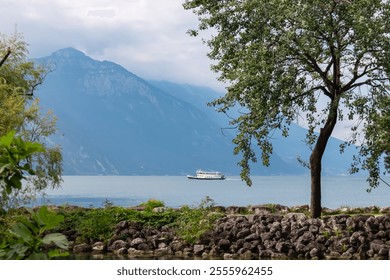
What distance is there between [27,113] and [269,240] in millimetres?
9944

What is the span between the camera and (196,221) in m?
20.2

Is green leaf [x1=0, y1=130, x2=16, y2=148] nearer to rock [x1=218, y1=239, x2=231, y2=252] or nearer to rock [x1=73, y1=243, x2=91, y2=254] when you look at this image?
rock [x1=218, y1=239, x2=231, y2=252]

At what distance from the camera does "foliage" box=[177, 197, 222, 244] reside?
19.7 metres

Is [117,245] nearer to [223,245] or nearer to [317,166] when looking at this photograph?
[223,245]

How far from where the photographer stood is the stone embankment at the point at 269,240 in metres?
18.4

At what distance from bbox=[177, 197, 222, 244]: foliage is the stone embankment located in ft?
0.61

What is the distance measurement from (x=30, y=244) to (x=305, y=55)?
17237 mm

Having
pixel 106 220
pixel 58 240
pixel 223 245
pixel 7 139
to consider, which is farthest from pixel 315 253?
pixel 7 139

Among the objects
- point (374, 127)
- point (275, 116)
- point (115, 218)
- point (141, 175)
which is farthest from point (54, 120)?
point (141, 175)

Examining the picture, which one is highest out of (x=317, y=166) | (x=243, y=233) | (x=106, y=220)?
(x=317, y=166)

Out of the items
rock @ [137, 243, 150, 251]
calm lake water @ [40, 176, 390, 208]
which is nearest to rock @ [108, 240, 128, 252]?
rock @ [137, 243, 150, 251]

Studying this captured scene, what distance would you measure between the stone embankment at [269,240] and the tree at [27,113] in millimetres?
3946

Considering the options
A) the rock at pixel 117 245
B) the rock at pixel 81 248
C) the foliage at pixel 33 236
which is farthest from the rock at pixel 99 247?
the foliage at pixel 33 236

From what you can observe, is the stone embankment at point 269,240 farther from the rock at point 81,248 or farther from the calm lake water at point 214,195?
the calm lake water at point 214,195
